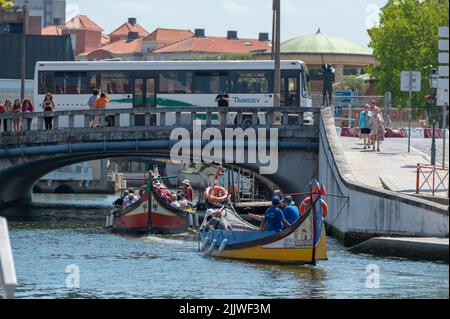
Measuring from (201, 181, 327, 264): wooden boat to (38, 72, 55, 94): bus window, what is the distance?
74.5ft

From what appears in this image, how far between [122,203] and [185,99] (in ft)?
30.9

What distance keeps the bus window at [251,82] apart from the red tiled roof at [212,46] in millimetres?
121166

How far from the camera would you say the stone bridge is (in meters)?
50.1

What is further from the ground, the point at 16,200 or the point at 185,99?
the point at 185,99

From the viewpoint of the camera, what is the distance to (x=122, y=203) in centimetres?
5106

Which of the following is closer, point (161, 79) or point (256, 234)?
point (256, 234)

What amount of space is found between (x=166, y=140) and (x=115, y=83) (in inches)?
347

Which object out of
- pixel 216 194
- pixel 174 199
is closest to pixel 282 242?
pixel 216 194

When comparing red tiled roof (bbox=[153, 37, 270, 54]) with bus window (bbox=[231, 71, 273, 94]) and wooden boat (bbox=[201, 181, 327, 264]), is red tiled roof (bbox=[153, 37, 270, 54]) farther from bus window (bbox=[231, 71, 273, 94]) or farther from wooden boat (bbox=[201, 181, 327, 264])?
wooden boat (bbox=[201, 181, 327, 264])

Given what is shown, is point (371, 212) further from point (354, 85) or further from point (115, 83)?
point (354, 85)
